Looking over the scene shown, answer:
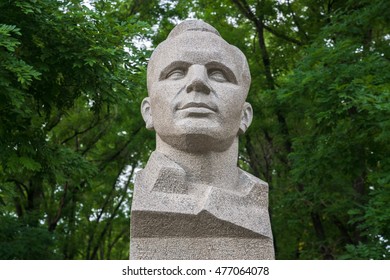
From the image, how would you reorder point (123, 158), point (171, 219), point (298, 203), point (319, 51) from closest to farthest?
point (171, 219), point (319, 51), point (298, 203), point (123, 158)

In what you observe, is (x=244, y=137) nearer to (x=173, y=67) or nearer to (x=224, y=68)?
(x=224, y=68)

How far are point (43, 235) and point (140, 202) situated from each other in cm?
743

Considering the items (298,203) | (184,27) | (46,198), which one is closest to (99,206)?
(46,198)

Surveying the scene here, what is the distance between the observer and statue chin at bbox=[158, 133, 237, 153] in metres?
5.37

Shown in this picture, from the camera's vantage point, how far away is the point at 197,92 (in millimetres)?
5461

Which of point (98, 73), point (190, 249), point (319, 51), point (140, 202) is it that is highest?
point (319, 51)

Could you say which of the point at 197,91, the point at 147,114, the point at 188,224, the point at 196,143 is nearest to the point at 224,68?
the point at 197,91

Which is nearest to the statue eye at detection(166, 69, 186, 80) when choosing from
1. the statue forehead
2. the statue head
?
the statue head

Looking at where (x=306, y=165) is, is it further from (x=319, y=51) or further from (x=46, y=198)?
(x=46, y=198)

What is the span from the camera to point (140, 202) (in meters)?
5.15

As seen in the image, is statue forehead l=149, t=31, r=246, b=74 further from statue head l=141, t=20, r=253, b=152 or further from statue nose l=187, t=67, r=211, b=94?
statue nose l=187, t=67, r=211, b=94

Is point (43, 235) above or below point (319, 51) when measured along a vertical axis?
below

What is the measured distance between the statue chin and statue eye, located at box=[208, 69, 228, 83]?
580 mm

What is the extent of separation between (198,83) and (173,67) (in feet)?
1.23
